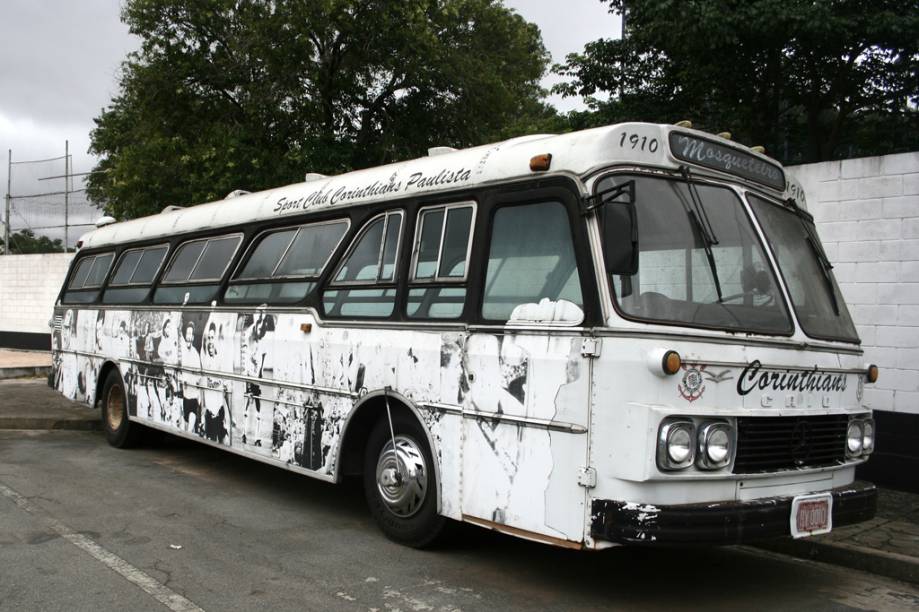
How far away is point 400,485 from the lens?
19.2 feet

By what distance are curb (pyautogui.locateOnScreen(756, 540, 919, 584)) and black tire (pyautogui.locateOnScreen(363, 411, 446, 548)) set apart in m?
2.56

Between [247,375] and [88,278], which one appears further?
[88,278]

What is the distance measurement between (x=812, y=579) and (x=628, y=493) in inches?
81.9

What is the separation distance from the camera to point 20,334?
23.8 meters

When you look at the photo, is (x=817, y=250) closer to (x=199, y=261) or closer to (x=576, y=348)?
(x=576, y=348)

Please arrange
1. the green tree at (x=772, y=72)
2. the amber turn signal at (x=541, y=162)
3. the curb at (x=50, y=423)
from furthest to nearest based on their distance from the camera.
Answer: the green tree at (x=772, y=72), the curb at (x=50, y=423), the amber turn signal at (x=541, y=162)

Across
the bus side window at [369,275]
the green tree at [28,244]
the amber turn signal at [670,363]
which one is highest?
the green tree at [28,244]

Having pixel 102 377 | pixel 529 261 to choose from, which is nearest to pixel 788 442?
pixel 529 261

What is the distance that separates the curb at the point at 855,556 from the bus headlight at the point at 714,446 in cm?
204

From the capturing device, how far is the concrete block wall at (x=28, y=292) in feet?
73.4

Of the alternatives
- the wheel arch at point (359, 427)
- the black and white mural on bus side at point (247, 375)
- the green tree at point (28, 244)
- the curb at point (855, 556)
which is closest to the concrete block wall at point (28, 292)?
the green tree at point (28, 244)

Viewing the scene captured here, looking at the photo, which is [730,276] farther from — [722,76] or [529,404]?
[722,76]

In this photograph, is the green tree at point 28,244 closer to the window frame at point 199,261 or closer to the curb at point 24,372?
the curb at point 24,372

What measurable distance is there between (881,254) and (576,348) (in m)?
4.44
